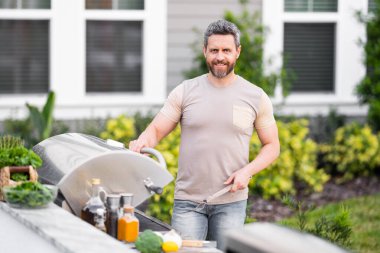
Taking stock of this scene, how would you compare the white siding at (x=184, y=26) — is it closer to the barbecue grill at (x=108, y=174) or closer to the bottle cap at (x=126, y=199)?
the barbecue grill at (x=108, y=174)

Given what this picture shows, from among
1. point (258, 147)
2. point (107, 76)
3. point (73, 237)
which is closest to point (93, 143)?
point (73, 237)

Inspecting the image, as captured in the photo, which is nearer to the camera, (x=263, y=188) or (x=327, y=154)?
(x=263, y=188)

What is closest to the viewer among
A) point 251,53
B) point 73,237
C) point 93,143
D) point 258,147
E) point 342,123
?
point 73,237

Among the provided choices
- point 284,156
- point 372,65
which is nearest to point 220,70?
point 284,156

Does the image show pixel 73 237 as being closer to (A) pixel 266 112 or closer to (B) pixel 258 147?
(A) pixel 266 112

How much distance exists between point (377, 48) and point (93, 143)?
Result: 235 inches

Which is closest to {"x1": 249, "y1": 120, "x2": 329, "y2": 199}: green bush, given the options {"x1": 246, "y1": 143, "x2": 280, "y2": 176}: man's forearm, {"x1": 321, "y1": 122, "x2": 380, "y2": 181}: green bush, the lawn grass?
{"x1": 321, "y1": 122, "x2": 380, "y2": 181}: green bush

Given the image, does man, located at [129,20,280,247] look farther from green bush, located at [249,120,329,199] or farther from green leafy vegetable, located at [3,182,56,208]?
green bush, located at [249,120,329,199]

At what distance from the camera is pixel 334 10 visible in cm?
1122

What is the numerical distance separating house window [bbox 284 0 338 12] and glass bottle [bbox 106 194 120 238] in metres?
6.77

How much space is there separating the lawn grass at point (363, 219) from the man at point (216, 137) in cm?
277

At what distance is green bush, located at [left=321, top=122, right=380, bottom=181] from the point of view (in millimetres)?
10773

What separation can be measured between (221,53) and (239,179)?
2.17ft

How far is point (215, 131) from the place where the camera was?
5.24 m
